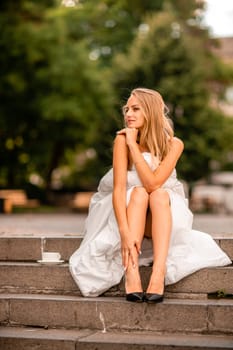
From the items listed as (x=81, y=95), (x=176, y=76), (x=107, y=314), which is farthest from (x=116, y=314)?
(x=81, y=95)

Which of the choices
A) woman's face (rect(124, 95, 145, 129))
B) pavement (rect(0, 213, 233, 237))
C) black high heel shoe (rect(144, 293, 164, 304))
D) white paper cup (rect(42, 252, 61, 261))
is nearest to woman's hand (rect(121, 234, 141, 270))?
black high heel shoe (rect(144, 293, 164, 304))

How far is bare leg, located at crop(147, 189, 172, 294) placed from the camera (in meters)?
5.29

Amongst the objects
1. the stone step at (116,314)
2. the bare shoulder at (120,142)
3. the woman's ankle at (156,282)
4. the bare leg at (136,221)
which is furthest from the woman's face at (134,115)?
the stone step at (116,314)

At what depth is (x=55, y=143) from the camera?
27.4 metres

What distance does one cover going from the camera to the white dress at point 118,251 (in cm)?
558

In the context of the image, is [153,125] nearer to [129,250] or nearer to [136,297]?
[129,250]

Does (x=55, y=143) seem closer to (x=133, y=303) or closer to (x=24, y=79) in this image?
(x=24, y=79)

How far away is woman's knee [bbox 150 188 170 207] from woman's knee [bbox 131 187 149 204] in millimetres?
43

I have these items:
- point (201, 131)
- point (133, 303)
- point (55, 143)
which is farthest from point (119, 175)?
point (55, 143)

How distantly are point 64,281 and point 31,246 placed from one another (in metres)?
0.60

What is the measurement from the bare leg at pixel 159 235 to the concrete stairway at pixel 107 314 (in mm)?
177

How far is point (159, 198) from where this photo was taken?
5500 millimetres

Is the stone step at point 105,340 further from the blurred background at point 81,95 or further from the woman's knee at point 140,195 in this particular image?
the blurred background at point 81,95

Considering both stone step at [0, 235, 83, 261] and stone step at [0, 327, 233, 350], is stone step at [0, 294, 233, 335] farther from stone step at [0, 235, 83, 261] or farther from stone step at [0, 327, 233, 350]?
stone step at [0, 235, 83, 261]
